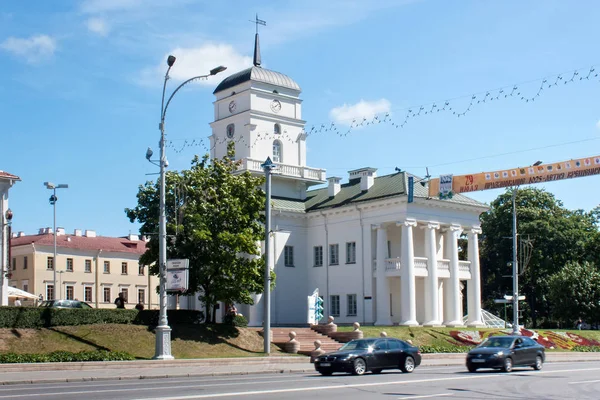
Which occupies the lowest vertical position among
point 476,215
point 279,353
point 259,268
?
point 279,353

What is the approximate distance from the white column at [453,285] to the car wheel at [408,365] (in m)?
27.1

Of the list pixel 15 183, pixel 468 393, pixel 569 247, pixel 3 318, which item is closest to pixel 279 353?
pixel 3 318

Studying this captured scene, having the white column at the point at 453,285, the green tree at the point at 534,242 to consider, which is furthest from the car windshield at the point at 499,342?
the green tree at the point at 534,242

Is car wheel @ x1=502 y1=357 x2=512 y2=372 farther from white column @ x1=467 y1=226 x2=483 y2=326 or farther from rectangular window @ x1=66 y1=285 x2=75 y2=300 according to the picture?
rectangular window @ x1=66 y1=285 x2=75 y2=300

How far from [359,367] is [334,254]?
3102 cm

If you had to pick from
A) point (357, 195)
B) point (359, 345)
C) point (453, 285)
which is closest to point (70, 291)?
point (357, 195)

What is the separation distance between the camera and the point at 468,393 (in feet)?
63.7

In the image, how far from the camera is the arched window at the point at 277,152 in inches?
2399

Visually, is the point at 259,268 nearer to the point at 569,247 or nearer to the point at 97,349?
the point at 97,349

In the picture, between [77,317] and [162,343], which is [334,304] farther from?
[162,343]

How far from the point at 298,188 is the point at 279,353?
23.2m

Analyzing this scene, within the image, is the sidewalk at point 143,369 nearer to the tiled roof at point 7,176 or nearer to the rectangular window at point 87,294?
the tiled roof at point 7,176

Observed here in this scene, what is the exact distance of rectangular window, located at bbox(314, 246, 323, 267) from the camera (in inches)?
2296

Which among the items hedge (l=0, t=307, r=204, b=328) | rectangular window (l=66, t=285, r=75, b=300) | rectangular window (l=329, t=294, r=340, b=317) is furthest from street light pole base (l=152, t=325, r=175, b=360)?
rectangular window (l=66, t=285, r=75, b=300)
